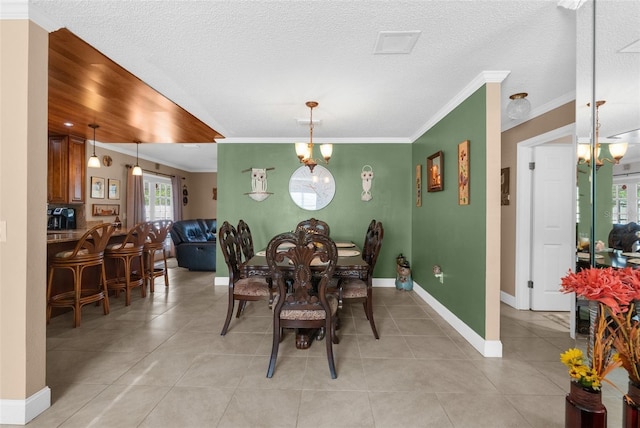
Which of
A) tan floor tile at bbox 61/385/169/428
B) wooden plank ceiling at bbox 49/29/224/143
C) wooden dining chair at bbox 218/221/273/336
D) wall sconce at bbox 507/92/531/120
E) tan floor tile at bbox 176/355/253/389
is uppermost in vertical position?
wooden plank ceiling at bbox 49/29/224/143

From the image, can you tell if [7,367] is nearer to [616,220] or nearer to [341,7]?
[341,7]

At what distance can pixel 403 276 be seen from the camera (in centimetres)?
433

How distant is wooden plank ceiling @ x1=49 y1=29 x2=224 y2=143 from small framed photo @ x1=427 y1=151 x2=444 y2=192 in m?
2.98

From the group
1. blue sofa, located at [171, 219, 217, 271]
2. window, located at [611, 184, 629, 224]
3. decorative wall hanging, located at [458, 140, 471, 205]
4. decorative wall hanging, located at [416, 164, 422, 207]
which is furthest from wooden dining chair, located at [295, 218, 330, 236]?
window, located at [611, 184, 629, 224]

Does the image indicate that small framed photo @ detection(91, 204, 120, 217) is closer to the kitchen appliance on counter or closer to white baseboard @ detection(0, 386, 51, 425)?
the kitchen appliance on counter

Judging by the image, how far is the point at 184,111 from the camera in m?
3.37

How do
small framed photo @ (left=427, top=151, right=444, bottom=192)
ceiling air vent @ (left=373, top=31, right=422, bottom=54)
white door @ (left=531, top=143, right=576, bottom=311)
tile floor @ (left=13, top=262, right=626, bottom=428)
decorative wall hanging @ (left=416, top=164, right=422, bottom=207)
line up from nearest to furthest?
1. tile floor @ (left=13, top=262, right=626, bottom=428)
2. ceiling air vent @ (left=373, top=31, right=422, bottom=54)
3. small framed photo @ (left=427, top=151, right=444, bottom=192)
4. white door @ (left=531, top=143, right=576, bottom=311)
5. decorative wall hanging @ (left=416, top=164, right=422, bottom=207)

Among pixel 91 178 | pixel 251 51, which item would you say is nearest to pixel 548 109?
pixel 251 51

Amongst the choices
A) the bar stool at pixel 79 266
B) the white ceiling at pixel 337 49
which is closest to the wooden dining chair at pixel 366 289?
the white ceiling at pixel 337 49

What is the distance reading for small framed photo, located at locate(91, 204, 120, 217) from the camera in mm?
5143

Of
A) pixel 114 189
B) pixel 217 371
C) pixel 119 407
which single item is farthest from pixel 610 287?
pixel 114 189

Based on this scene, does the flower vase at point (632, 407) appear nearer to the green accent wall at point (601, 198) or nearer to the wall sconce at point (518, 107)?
the green accent wall at point (601, 198)

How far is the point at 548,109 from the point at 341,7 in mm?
2717

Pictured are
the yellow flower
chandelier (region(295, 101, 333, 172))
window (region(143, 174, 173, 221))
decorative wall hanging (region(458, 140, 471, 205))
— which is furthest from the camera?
window (region(143, 174, 173, 221))
